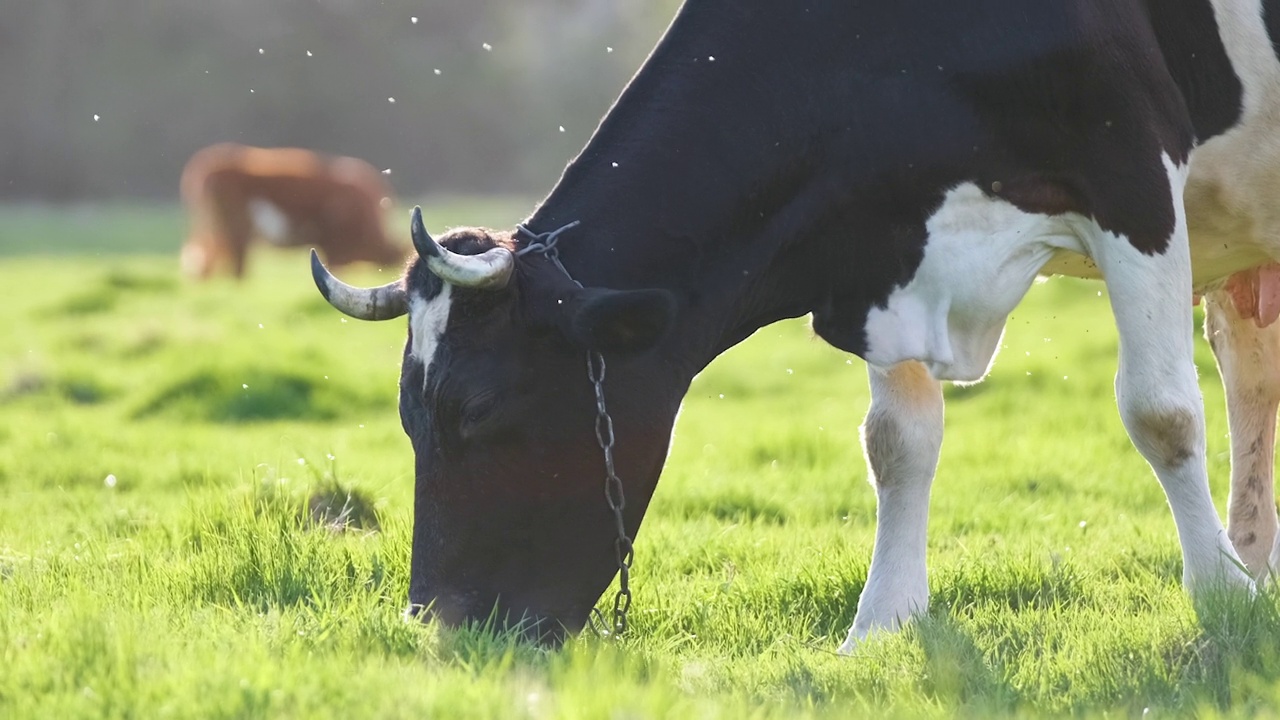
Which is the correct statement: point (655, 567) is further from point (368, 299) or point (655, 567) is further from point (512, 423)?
point (368, 299)

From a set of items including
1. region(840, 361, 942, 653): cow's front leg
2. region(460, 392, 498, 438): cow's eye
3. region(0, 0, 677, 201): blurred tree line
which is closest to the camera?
region(460, 392, 498, 438): cow's eye

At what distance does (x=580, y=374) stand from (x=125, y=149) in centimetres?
4312

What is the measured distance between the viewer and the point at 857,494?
6.36 meters

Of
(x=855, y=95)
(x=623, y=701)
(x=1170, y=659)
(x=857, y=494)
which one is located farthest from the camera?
(x=857, y=494)

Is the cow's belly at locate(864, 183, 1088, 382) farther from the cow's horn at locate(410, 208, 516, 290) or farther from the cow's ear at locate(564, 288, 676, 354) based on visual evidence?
the cow's horn at locate(410, 208, 516, 290)

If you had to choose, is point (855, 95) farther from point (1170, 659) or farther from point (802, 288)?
point (1170, 659)

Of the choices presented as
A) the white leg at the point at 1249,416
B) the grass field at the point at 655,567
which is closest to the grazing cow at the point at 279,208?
the grass field at the point at 655,567

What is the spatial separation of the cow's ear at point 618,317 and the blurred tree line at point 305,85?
1508 inches

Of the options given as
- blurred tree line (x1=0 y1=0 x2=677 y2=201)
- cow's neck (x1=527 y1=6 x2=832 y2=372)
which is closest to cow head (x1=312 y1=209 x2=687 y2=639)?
cow's neck (x1=527 y1=6 x2=832 y2=372)

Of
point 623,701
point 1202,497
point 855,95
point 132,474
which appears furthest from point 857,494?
point 623,701

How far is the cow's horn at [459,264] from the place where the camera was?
347 cm

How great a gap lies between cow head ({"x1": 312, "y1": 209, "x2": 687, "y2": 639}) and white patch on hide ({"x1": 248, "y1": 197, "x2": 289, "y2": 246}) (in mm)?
20040

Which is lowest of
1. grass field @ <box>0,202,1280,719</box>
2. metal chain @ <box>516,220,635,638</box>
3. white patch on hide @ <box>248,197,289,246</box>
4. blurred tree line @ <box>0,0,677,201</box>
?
blurred tree line @ <box>0,0,677,201</box>

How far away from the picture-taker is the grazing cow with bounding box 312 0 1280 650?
3680 mm
